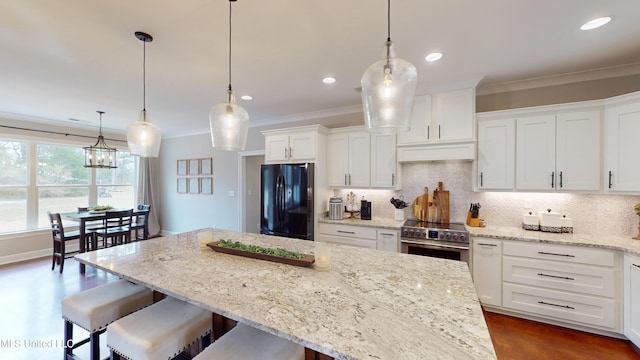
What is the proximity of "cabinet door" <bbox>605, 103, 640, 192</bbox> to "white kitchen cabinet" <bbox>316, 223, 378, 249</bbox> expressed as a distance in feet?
7.82

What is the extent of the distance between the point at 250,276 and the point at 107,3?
6.65ft

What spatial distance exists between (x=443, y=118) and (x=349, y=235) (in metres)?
1.91

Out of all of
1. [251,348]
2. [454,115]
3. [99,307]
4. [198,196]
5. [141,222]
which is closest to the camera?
[251,348]

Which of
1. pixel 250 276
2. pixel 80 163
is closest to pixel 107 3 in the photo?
pixel 250 276

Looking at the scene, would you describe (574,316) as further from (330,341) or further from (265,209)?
(265,209)

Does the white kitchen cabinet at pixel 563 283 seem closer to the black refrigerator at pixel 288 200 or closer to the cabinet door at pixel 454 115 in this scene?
the cabinet door at pixel 454 115

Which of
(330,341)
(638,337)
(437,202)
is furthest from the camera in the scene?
(437,202)

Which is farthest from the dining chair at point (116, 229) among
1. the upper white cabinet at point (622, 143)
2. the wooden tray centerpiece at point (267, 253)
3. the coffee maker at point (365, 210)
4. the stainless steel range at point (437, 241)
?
the upper white cabinet at point (622, 143)

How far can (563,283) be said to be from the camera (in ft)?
8.07

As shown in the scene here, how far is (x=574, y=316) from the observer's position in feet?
8.00

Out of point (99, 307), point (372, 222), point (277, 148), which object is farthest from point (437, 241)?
point (99, 307)

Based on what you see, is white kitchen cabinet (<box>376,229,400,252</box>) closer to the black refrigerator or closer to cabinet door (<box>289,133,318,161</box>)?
the black refrigerator

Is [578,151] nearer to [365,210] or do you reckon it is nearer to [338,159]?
[365,210]

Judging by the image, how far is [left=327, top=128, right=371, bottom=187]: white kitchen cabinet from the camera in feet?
12.0
